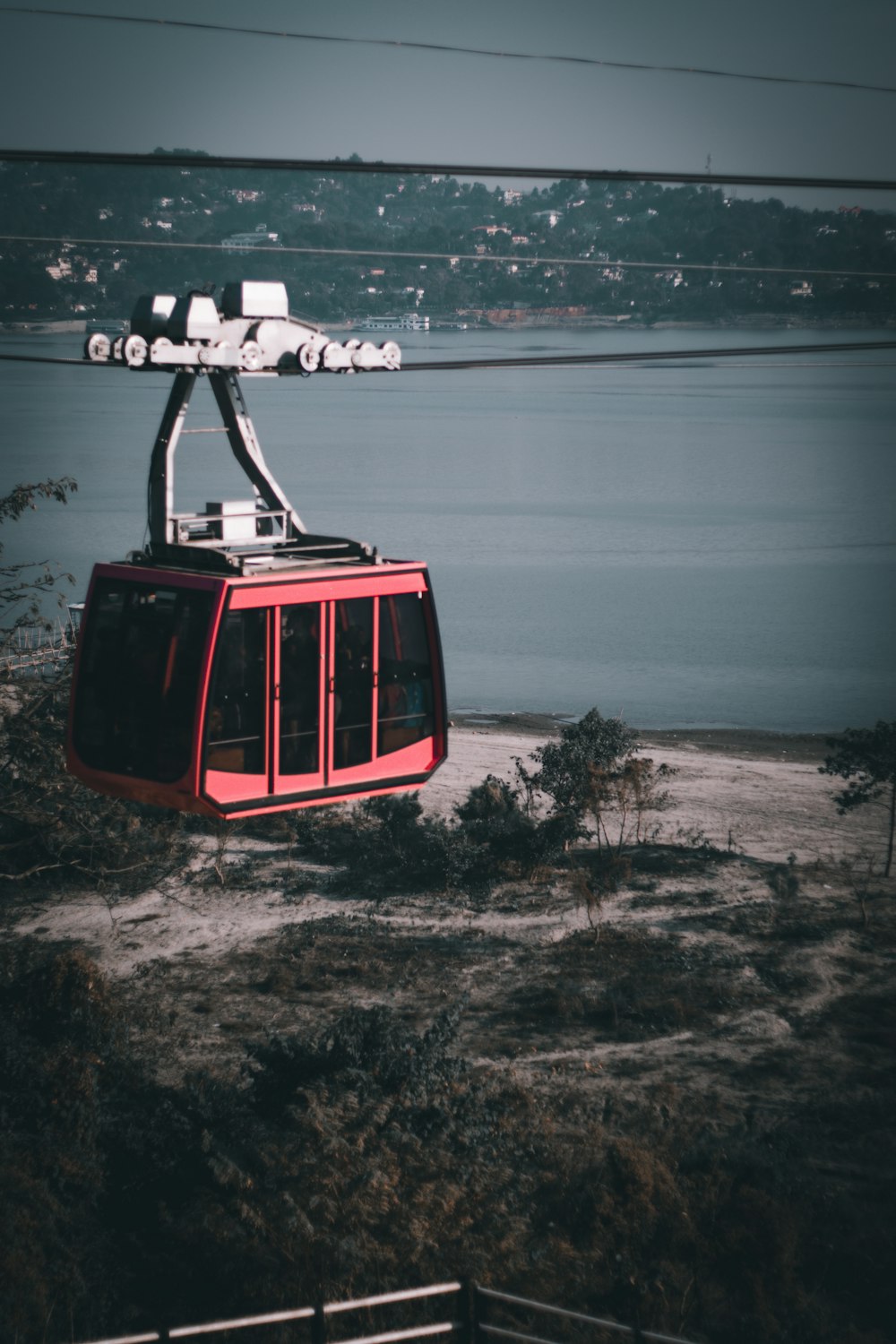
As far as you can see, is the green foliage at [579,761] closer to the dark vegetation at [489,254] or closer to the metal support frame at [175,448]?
the metal support frame at [175,448]

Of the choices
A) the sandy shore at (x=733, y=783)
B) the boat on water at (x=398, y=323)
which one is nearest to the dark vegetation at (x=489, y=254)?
the boat on water at (x=398, y=323)

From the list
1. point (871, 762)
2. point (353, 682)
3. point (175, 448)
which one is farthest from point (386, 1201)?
point (871, 762)

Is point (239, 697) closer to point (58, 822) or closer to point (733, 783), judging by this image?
point (58, 822)

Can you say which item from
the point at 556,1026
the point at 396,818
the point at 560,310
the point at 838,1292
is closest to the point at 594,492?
the point at 560,310

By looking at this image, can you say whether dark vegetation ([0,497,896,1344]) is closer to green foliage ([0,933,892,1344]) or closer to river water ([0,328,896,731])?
green foliage ([0,933,892,1344])

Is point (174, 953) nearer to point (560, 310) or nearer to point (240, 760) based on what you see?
point (240, 760)
